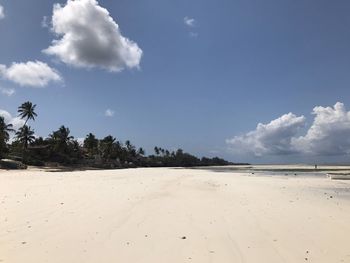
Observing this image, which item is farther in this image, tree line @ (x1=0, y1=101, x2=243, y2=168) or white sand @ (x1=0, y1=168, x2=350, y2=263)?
tree line @ (x1=0, y1=101, x2=243, y2=168)

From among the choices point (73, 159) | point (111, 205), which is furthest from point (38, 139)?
point (111, 205)

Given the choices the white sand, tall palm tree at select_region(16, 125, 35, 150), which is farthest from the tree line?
the white sand

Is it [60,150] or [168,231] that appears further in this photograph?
[60,150]

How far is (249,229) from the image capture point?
9.37 m

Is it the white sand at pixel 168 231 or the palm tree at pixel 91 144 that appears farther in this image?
the palm tree at pixel 91 144

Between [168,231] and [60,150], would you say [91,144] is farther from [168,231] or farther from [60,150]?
[168,231]

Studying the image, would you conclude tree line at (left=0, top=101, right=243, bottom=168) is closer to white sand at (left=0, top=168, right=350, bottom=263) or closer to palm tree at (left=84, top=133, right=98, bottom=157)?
palm tree at (left=84, top=133, right=98, bottom=157)

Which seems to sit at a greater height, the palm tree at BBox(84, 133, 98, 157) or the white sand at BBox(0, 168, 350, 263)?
the palm tree at BBox(84, 133, 98, 157)

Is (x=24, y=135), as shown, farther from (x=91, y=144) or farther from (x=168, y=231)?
(x=168, y=231)

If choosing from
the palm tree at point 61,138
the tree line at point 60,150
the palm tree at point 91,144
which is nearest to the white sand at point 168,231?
the tree line at point 60,150

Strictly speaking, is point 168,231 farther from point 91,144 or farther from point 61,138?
point 91,144

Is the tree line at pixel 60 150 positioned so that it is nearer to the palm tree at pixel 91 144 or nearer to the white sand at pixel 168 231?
the palm tree at pixel 91 144

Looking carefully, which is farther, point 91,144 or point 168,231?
point 91,144

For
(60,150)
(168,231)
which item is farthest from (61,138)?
(168,231)
